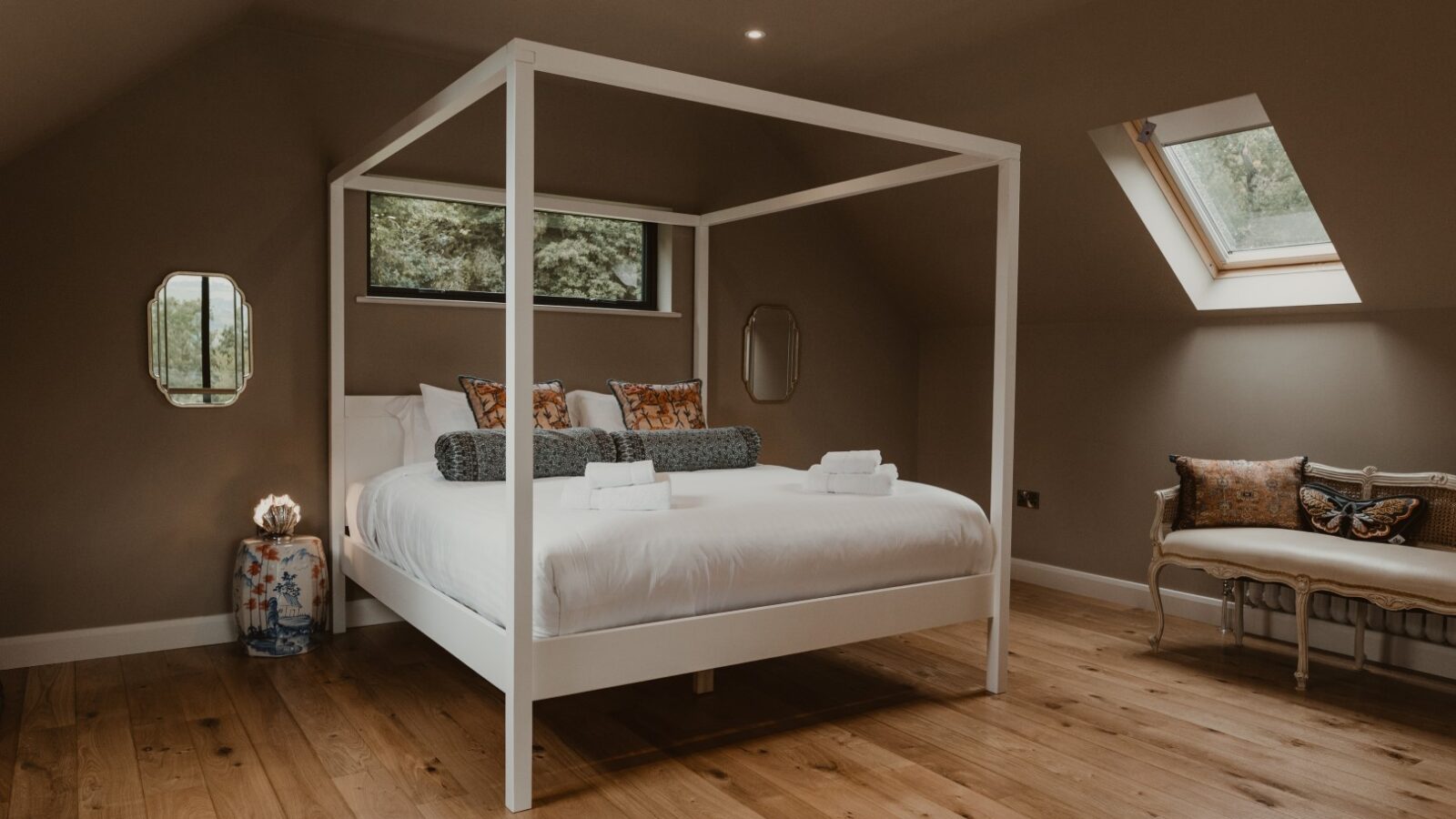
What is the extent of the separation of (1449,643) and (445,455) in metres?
3.95

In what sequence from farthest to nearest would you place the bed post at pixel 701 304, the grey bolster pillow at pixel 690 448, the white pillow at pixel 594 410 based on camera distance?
the bed post at pixel 701 304, the white pillow at pixel 594 410, the grey bolster pillow at pixel 690 448

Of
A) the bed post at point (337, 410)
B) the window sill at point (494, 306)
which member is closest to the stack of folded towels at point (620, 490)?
the bed post at point (337, 410)

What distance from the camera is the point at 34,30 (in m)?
2.60

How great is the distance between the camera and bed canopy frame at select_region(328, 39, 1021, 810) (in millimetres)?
2633

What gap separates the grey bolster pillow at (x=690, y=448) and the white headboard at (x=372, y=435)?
997 millimetres

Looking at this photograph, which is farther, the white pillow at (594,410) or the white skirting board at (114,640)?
the white pillow at (594,410)

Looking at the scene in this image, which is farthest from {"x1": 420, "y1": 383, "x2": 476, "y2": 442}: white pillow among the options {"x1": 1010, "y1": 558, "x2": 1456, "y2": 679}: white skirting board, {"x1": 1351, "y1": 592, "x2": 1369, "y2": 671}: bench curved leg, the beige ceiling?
{"x1": 1351, "y1": 592, "x2": 1369, "y2": 671}: bench curved leg

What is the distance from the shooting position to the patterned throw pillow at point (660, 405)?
4.80m

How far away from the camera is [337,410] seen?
14.3ft

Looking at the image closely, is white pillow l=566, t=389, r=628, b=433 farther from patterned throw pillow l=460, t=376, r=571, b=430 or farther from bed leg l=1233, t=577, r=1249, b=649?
bed leg l=1233, t=577, r=1249, b=649

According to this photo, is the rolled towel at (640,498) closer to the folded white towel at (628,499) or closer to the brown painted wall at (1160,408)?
the folded white towel at (628,499)

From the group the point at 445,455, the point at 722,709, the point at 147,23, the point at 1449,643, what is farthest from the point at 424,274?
the point at 1449,643

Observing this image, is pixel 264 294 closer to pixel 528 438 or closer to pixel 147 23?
pixel 147 23

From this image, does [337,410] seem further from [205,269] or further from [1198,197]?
[1198,197]
